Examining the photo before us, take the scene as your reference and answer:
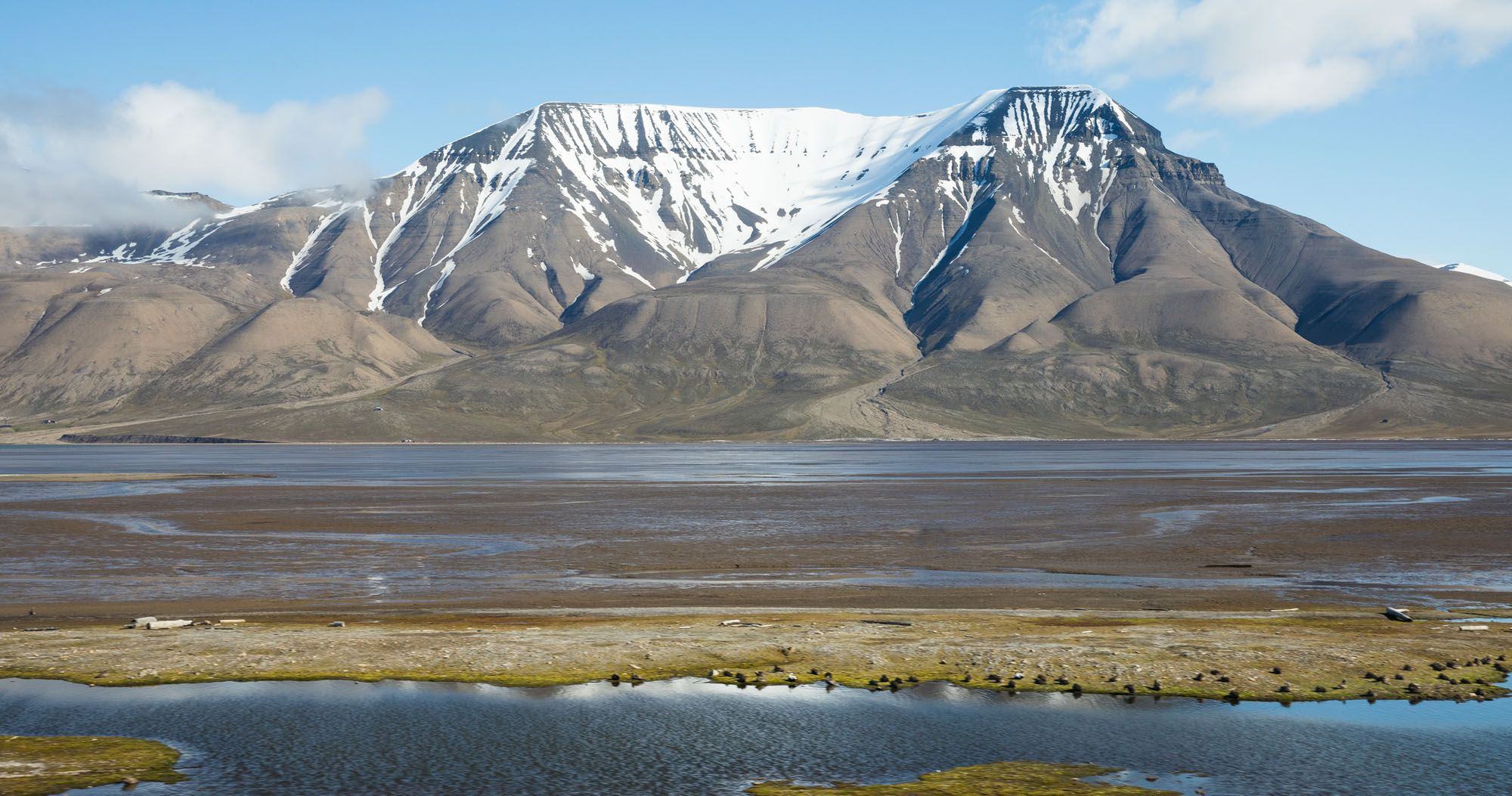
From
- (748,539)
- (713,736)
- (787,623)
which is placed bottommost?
(748,539)

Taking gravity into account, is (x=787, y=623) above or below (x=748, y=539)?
above

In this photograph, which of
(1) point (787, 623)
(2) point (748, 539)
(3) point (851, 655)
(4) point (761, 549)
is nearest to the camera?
(3) point (851, 655)

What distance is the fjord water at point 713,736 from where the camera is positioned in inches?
1034

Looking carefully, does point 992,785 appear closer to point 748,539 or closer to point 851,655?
point 851,655

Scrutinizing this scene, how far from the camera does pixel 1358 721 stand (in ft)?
101

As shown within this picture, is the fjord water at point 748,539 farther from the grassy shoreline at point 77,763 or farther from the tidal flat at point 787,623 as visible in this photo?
the grassy shoreline at point 77,763

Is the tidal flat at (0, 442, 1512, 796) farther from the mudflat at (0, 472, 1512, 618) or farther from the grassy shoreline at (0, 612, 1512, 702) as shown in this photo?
the mudflat at (0, 472, 1512, 618)

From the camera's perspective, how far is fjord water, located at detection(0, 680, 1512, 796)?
86.2ft

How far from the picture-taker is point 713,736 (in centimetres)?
2978

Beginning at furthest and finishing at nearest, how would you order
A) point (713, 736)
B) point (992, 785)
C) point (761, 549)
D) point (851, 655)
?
point (761, 549) → point (851, 655) → point (713, 736) → point (992, 785)

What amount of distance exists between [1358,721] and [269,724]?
1071 inches

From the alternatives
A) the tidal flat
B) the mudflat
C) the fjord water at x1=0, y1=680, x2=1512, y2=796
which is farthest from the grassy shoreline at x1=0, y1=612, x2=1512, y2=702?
the mudflat

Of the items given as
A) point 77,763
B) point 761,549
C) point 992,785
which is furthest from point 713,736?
point 761,549

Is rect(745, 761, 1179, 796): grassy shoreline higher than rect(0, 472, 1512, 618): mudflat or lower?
higher
